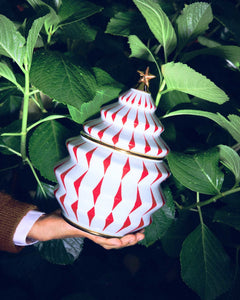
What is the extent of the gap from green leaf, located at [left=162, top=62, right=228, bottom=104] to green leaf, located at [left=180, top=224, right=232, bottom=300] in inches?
14.7

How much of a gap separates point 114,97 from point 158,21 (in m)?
0.18

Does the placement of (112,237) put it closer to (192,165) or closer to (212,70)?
(192,165)

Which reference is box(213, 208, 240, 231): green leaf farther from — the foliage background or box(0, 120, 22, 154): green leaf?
box(0, 120, 22, 154): green leaf

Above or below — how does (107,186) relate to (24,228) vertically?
above

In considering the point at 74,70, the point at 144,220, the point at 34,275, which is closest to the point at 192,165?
the point at 144,220

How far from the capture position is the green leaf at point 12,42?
51cm

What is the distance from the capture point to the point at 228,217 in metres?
0.72

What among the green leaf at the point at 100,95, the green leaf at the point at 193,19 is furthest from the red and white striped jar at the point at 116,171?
the green leaf at the point at 193,19

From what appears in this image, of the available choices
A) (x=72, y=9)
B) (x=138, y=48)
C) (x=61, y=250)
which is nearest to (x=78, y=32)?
(x=72, y=9)

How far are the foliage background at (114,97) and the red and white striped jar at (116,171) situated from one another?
0.07 m

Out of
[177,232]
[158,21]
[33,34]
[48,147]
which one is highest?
[158,21]

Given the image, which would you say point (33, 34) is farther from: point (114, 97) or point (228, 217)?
point (228, 217)

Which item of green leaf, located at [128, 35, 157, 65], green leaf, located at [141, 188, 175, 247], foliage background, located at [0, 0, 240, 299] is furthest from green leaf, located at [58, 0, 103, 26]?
green leaf, located at [141, 188, 175, 247]

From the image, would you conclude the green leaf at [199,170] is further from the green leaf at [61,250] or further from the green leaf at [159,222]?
the green leaf at [61,250]
